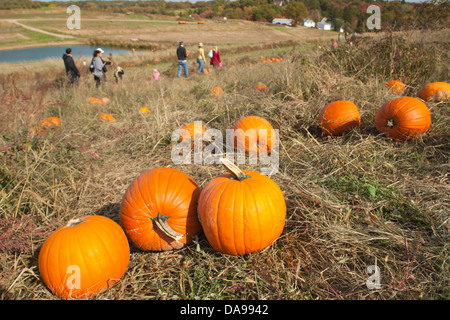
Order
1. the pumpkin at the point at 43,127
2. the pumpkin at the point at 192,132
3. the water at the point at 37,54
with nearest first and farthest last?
the pumpkin at the point at 43,127, the pumpkin at the point at 192,132, the water at the point at 37,54

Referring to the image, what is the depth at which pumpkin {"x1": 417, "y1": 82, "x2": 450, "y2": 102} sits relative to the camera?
165 inches

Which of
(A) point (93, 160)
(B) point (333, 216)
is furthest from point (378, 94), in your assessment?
(A) point (93, 160)

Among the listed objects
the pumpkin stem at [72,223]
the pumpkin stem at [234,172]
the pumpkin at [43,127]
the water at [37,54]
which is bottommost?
the pumpkin stem at [72,223]

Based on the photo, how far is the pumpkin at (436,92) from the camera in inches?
165

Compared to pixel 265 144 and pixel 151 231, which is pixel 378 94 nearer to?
pixel 265 144

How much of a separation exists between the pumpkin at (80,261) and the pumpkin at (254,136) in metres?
2.11

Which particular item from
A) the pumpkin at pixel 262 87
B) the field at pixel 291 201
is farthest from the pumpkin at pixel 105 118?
the pumpkin at pixel 262 87

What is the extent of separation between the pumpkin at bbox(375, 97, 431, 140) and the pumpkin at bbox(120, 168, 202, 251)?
2.71m

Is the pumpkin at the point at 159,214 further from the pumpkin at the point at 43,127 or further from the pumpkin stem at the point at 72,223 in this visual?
the pumpkin at the point at 43,127

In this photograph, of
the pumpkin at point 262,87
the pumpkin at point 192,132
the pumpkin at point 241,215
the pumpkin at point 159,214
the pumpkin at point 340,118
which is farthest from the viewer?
the pumpkin at point 262,87

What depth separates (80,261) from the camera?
1.91 m

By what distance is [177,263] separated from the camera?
2191 mm

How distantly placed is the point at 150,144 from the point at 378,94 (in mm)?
3605

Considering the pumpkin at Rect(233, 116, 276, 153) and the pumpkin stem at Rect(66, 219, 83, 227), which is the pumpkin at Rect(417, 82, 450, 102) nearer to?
the pumpkin at Rect(233, 116, 276, 153)
